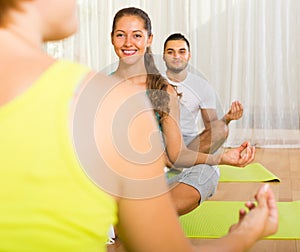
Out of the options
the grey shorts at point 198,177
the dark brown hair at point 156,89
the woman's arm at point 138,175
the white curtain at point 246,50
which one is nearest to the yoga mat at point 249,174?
the white curtain at point 246,50

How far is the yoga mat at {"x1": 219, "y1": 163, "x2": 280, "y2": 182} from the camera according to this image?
513 centimetres

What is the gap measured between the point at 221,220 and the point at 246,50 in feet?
8.66

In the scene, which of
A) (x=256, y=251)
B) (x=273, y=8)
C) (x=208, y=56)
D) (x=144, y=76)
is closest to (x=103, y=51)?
(x=208, y=56)

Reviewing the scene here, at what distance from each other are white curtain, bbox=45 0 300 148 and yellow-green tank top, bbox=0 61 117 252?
18.1 feet

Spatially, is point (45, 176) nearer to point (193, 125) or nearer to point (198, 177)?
point (198, 177)

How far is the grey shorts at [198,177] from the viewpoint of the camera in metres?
3.62

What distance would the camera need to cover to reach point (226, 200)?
4543 mm

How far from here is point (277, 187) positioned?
16.1 ft

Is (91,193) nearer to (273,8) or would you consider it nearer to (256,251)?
(256,251)

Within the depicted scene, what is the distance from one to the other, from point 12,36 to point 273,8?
5.71m

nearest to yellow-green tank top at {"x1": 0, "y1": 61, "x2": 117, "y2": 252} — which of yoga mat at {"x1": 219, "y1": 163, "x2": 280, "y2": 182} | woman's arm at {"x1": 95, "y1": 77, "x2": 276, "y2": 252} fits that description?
woman's arm at {"x1": 95, "y1": 77, "x2": 276, "y2": 252}

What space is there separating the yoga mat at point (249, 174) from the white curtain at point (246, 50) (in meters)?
0.92

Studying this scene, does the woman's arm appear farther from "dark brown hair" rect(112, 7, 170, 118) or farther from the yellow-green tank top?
"dark brown hair" rect(112, 7, 170, 118)

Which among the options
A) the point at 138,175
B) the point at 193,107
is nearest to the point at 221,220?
the point at 193,107
